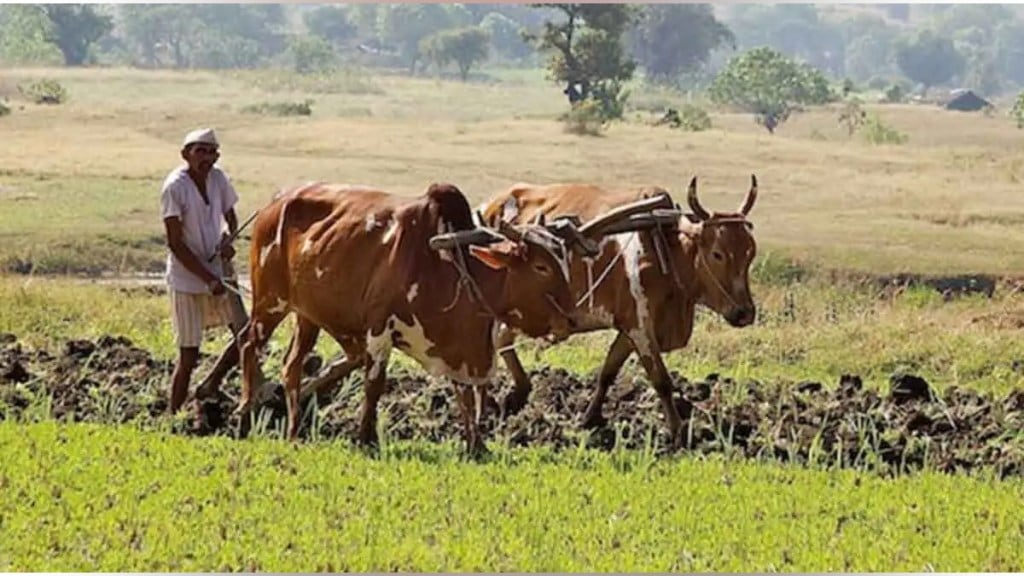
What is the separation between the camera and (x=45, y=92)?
38.6 metres

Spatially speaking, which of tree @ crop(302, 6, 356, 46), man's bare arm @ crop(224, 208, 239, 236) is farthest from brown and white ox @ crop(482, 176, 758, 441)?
tree @ crop(302, 6, 356, 46)

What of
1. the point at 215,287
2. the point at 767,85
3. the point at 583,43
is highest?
the point at 215,287

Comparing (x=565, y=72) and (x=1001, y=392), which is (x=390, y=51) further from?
(x=1001, y=392)

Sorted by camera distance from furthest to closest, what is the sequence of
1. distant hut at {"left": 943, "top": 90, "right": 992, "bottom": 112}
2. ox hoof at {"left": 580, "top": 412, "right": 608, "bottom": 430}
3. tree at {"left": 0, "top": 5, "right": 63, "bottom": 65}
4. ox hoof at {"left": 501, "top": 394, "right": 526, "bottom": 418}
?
1. distant hut at {"left": 943, "top": 90, "right": 992, "bottom": 112}
2. tree at {"left": 0, "top": 5, "right": 63, "bottom": 65}
3. ox hoof at {"left": 501, "top": 394, "right": 526, "bottom": 418}
4. ox hoof at {"left": 580, "top": 412, "right": 608, "bottom": 430}

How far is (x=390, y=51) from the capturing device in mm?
63594

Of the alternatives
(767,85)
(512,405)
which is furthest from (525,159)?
(512,405)

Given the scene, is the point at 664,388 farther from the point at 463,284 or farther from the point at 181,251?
the point at 181,251

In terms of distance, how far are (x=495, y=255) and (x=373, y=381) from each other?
95 cm

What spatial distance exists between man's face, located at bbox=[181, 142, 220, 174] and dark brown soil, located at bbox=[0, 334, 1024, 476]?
4.21 feet

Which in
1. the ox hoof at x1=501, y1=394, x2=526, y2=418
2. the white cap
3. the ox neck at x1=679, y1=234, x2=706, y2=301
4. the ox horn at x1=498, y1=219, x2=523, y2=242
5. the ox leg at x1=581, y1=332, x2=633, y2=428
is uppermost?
the white cap

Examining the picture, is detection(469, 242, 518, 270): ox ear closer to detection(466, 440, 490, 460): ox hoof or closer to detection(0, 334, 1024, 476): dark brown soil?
detection(466, 440, 490, 460): ox hoof

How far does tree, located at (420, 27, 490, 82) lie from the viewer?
2314 inches

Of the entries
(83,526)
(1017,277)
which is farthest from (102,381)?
(1017,277)

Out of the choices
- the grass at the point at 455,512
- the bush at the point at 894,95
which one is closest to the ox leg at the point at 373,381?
the grass at the point at 455,512
